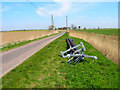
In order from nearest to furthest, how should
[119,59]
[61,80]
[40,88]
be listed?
[40,88] < [61,80] < [119,59]

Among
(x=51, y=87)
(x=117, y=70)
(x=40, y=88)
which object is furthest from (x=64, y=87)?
(x=117, y=70)

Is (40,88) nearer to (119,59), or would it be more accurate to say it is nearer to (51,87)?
(51,87)

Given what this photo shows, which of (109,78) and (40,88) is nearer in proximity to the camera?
(40,88)

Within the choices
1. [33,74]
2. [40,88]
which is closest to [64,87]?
[40,88]

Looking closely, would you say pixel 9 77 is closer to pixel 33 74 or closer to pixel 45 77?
pixel 33 74

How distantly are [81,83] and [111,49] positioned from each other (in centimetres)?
443

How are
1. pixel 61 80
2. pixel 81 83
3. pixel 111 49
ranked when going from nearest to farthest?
1. pixel 81 83
2. pixel 61 80
3. pixel 111 49

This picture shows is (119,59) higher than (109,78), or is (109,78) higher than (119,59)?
(119,59)

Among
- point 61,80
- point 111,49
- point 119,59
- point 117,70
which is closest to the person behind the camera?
point 61,80

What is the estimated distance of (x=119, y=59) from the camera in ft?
21.8

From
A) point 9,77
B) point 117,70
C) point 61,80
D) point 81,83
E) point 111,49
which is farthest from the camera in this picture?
point 111,49

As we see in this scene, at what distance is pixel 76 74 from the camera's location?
16.9 feet

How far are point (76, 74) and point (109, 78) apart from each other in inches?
54.8

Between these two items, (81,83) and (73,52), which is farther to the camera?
(73,52)
